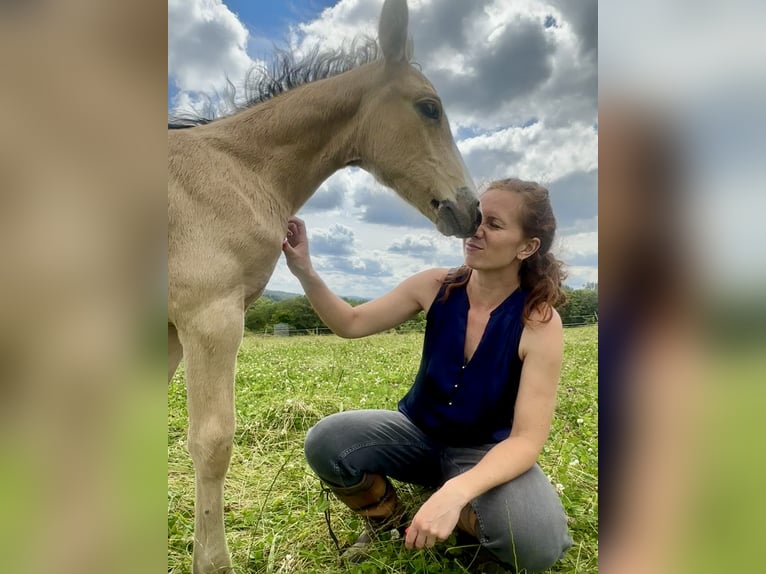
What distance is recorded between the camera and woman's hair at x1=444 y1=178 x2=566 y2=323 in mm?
1556

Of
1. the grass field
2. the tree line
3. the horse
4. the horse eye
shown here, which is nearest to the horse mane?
the horse

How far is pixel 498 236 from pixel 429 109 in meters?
0.46

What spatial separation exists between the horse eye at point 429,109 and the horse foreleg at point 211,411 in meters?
0.84

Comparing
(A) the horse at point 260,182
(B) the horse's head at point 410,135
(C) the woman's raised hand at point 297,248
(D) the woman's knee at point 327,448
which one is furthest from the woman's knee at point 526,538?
(C) the woman's raised hand at point 297,248

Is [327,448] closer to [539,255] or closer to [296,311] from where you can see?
[296,311]

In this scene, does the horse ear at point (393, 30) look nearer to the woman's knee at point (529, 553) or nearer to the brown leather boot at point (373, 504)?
the brown leather boot at point (373, 504)

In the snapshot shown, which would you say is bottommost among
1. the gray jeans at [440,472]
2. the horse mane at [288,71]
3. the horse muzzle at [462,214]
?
the gray jeans at [440,472]

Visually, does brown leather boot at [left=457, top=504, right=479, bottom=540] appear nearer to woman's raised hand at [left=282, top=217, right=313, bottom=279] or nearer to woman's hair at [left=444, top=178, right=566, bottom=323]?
woman's hair at [left=444, top=178, right=566, bottom=323]

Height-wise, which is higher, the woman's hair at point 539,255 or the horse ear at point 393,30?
the horse ear at point 393,30

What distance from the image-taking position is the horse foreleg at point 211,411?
1.26 meters

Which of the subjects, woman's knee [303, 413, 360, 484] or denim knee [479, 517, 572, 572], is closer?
denim knee [479, 517, 572, 572]

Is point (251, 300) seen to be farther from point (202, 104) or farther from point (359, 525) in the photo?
point (359, 525)

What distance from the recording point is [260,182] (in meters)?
1.47
